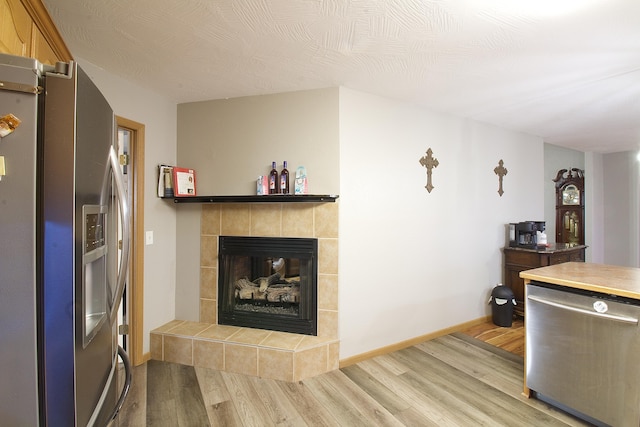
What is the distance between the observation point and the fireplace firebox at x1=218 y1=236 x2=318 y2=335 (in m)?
2.36

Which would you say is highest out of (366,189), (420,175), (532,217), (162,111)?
(162,111)

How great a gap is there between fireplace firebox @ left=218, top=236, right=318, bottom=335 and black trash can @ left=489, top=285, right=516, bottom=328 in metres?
2.19

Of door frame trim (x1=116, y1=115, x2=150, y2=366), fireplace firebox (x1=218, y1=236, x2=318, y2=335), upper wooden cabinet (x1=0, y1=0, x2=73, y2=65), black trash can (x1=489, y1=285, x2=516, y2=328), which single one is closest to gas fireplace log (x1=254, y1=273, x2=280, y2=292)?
fireplace firebox (x1=218, y1=236, x2=318, y2=335)

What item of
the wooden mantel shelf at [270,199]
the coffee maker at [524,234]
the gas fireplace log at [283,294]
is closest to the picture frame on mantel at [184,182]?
the wooden mantel shelf at [270,199]

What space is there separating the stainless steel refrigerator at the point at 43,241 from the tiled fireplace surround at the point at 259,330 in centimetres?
149

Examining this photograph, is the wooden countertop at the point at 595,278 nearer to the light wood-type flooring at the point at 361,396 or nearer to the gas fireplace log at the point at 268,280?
the light wood-type flooring at the point at 361,396

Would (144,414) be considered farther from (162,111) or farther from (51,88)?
(162,111)

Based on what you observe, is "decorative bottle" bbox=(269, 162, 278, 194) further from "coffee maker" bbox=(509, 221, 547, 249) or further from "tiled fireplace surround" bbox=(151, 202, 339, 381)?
"coffee maker" bbox=(509, 221, 547, 249)

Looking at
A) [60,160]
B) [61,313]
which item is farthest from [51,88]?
[61,313]

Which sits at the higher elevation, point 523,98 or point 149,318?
point 523,98

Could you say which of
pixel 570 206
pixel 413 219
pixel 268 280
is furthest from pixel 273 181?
pixel 570 206

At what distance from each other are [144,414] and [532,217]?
4.66 m

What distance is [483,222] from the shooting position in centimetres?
323

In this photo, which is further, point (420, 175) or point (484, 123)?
point (484, 123)
